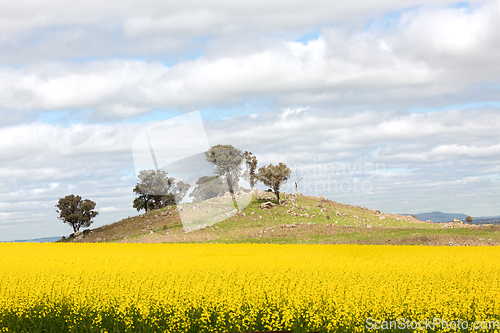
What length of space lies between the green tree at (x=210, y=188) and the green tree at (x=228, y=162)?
1591 mm

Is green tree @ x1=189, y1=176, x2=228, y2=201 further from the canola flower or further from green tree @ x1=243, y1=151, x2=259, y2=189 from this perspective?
the canola flower

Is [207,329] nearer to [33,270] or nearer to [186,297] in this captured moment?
[186,297]

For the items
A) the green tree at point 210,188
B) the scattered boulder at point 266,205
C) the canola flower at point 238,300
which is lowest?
the canola flower at point 238,300

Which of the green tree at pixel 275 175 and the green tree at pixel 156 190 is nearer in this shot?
the green tree at pixel 275 175

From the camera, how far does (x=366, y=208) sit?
95.2 metres

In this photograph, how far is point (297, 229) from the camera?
2334 inches

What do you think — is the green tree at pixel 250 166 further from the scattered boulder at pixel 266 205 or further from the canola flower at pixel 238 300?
the canola flower at pixel 238 300

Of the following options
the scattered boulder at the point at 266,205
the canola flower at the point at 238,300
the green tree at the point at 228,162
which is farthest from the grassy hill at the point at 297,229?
the canola flower at the point at 238,300

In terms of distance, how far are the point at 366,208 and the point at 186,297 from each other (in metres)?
86.5

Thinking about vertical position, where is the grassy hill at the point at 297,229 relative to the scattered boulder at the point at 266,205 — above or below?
below

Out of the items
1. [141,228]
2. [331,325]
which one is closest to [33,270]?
[331,325]

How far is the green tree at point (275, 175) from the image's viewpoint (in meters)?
84.0

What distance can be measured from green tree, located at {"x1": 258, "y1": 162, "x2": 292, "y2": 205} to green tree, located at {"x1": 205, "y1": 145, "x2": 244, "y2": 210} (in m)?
8.72

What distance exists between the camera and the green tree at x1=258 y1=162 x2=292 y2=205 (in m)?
84.0
